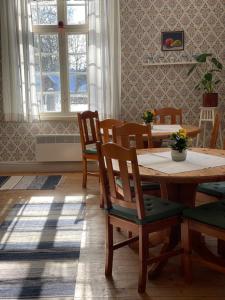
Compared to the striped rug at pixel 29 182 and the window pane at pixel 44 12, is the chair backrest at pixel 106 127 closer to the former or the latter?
the striped rug at pixel 29 182

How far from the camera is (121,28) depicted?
5.07 meters

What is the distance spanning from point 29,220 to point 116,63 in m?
2.46

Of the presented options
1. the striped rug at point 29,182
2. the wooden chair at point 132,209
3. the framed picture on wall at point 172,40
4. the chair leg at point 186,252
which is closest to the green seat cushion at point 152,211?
the wooden chair at point 132,209

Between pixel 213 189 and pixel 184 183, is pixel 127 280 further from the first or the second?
pixel 213 189

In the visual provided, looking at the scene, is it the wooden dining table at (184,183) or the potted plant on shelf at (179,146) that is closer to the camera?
the wooden dining table at (184,183)

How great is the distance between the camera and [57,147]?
524 cm

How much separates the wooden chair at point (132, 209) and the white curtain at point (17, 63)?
300 centimetres

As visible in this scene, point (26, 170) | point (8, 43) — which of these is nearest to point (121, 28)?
point (8, 43)

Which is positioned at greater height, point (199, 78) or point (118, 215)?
point (199, 78)

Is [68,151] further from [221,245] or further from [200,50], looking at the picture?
[221,245]

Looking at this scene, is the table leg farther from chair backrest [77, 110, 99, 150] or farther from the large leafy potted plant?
the large leafy potted plant

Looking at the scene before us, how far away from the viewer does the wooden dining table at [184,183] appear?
2191 millimetres

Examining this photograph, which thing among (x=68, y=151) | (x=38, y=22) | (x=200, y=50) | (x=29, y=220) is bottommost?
(x=29, y=220)

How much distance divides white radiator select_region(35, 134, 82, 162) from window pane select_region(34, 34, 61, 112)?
0.41 metres
